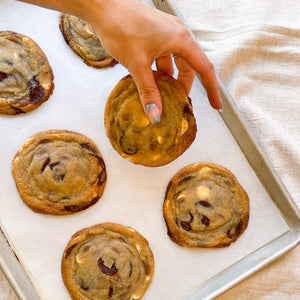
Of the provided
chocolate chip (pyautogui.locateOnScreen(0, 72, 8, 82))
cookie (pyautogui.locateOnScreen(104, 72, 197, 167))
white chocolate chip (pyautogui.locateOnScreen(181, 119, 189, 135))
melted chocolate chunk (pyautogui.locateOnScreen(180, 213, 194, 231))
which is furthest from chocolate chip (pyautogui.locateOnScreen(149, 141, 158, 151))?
chocolate chip (pyautogui.locateOnScreen(0, 72, 8, 82))

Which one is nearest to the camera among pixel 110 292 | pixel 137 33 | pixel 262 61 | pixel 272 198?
pixel 137 33

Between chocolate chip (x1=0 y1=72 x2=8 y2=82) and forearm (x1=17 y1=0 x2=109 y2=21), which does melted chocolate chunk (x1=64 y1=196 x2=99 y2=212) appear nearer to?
chocolate chip (x1=0 y1=72 x2=8 y2=82)

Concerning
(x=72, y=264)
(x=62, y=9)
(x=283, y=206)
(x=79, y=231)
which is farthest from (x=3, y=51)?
(x=283, y=206)

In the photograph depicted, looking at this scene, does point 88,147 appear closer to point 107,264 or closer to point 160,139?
point 160,139

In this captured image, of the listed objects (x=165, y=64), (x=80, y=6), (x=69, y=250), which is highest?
(x=80, y=6)

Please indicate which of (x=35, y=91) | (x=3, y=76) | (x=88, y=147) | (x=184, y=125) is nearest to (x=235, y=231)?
(x=184, y=125)

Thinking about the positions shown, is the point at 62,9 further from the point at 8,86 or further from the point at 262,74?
the point at 262,74

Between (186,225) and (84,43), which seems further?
(84,43)
